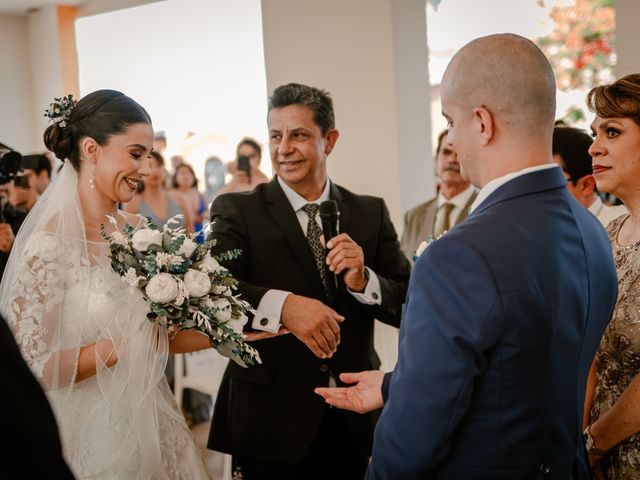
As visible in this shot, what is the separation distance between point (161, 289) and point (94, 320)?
37cm

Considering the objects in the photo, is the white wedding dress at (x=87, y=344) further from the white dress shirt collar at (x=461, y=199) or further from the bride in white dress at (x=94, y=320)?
the white dress shirt collar at (x=461, y=199)

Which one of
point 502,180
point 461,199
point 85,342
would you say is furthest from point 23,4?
point 502,180

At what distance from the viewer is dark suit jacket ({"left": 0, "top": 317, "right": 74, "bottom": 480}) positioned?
936 mm

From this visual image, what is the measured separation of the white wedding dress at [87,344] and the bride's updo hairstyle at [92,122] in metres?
0.24

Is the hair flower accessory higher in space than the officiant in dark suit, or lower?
higher

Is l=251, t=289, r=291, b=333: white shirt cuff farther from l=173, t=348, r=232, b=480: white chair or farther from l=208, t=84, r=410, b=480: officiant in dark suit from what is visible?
l=173, t=348, r=232, b=480: white chair

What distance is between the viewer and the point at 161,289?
2047 mm

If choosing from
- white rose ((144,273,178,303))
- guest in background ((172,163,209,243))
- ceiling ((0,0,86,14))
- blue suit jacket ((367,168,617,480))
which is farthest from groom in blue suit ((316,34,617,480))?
ceiling ((0,0,86,14))

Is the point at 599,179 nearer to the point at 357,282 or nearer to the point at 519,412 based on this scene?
the point at 357,282

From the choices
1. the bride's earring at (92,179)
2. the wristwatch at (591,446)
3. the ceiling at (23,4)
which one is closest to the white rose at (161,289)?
the bride's earring at (92,179)

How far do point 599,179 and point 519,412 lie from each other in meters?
1.06

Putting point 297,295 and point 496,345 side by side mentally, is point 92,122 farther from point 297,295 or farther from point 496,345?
point 496,345

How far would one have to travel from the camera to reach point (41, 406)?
38.8 inches

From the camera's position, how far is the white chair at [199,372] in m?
4.61
